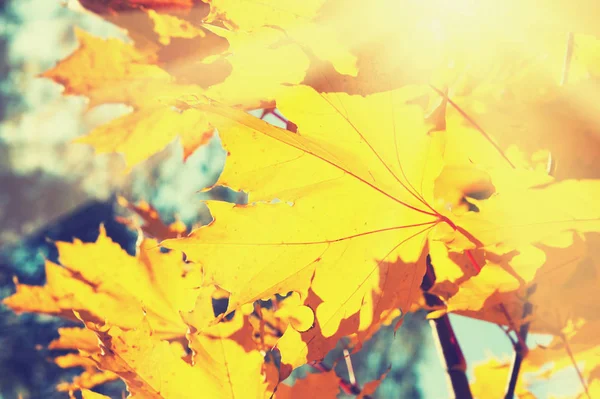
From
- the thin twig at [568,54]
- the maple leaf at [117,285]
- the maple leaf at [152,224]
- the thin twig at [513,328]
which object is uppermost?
the thin twig at [568,54]

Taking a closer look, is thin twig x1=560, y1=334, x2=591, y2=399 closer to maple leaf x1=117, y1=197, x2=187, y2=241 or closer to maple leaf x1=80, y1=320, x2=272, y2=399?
maple leaf x1=80, y1=320, x2=272, y2=399

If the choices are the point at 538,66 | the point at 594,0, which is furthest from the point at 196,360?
the point at 538,66

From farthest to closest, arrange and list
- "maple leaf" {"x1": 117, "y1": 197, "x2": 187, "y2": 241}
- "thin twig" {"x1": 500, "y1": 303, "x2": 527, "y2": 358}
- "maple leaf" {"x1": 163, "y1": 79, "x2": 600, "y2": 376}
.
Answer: "maple leaf" {"x1": 117, "y1": 197, "x2": 187, "y2": 241} → "thin twig" {"x1": 500, "y1": 303, "x2": 527, "y2": 358} → "maple leaf" {"x1": 163, "y1": 79, "x2": 600, "y2": 376}

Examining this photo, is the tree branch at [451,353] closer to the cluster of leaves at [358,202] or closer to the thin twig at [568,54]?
the cluster of leaves at [358,202]

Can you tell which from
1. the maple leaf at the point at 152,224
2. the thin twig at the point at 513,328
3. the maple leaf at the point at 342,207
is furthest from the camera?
the maple leaf at the point at 152,224

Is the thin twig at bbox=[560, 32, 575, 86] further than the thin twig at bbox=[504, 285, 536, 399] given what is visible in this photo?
No

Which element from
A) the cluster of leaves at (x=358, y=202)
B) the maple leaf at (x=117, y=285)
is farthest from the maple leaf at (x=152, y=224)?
the cluster of leaves at (x=358, y=202)

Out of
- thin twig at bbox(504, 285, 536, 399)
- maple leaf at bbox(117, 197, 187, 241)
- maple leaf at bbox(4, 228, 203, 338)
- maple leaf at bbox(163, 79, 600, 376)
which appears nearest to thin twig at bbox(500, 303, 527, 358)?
thin twig at bbox(504, 285, 536, 399)
